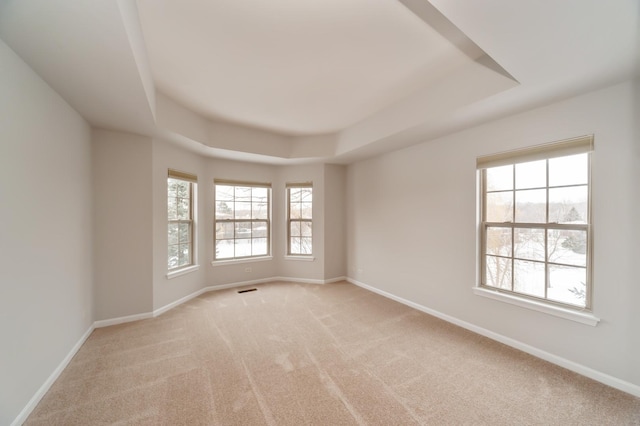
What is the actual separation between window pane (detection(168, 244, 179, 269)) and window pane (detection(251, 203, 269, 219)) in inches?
59.9

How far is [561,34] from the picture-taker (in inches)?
57.6

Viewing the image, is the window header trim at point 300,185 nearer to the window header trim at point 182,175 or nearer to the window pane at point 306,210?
the window pane at point 306,210

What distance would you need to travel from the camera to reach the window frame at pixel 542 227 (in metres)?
2.11

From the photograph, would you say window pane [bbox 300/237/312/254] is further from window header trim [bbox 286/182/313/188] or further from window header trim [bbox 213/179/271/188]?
window header trim [bbox 213/179/271/188]

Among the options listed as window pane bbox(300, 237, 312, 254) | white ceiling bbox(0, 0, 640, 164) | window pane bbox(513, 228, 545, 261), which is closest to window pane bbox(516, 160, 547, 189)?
window pane bbox(513, 228, 545, 261)

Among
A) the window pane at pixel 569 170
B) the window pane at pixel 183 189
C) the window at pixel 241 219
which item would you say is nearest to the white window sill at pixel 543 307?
the window pane at pixel 569 170

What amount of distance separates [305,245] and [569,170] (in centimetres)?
400

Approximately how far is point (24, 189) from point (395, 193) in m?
4.06

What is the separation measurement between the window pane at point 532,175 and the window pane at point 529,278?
812 millimetres

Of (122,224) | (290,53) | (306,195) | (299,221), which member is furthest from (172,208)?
(290,53)

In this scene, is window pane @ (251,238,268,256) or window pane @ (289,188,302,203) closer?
window pane @ (251,238,268,256)

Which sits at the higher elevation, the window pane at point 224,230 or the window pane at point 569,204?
the window pane at point 569,204

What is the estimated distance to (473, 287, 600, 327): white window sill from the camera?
207cm

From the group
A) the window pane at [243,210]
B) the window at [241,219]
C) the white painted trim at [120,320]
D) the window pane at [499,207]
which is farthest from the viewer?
the window pane at [243,210]
